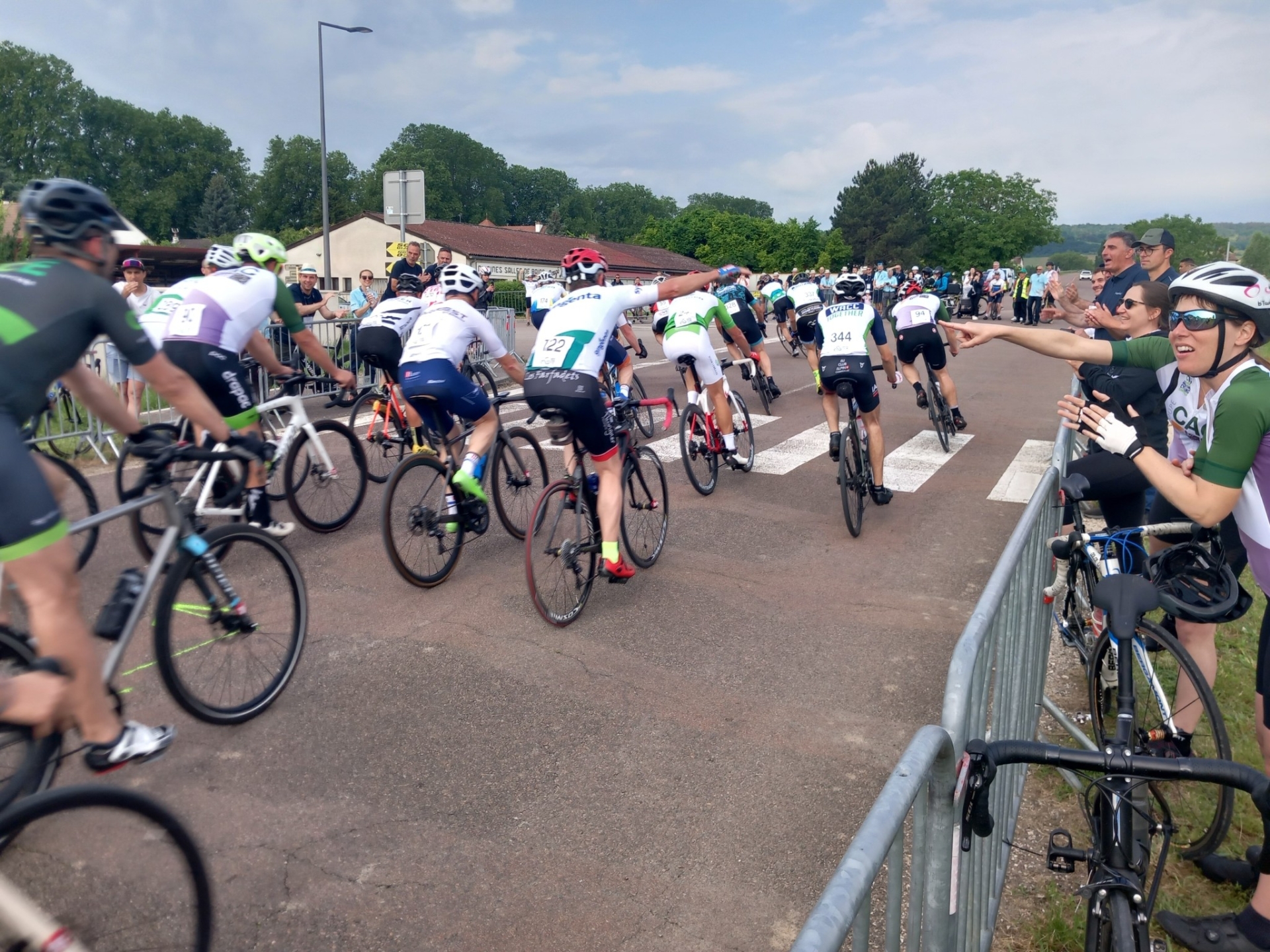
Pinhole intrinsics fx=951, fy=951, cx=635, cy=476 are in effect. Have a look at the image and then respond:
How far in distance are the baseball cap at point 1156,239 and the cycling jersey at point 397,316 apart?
6.14 meters

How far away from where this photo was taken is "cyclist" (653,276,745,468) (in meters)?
9.18

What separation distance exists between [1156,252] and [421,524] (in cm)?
630

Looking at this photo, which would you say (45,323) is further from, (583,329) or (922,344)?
(922,344)

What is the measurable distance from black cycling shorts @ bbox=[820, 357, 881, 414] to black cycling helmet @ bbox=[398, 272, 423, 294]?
4604 mm

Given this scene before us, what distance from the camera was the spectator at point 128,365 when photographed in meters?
10.7

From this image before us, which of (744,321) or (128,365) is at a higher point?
(744,321)

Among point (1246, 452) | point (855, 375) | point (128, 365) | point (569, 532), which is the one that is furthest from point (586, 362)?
point (128, 365)

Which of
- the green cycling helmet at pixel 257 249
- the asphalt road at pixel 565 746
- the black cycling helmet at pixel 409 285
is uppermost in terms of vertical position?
the green cycling helmet at pixel 257 249

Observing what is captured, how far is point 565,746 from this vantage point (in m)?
4.34

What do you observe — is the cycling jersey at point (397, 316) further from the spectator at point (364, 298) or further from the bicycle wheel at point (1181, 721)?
the spectator at point (364, 298)

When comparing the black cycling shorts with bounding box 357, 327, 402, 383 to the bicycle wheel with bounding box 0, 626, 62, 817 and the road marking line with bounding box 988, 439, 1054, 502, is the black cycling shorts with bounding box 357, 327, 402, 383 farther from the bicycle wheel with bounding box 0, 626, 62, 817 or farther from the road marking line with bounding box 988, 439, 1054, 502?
the road marking line with bounding box 988, 439, 1054, 502

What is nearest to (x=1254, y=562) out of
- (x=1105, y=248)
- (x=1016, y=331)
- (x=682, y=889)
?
(x=1016, y=331)

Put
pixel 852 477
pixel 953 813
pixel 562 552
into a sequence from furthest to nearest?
pixel 852 477, pixel 562 552, pixel 953 813

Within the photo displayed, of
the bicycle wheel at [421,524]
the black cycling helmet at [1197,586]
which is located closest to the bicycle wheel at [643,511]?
the bicycle wheel at [421,524]
